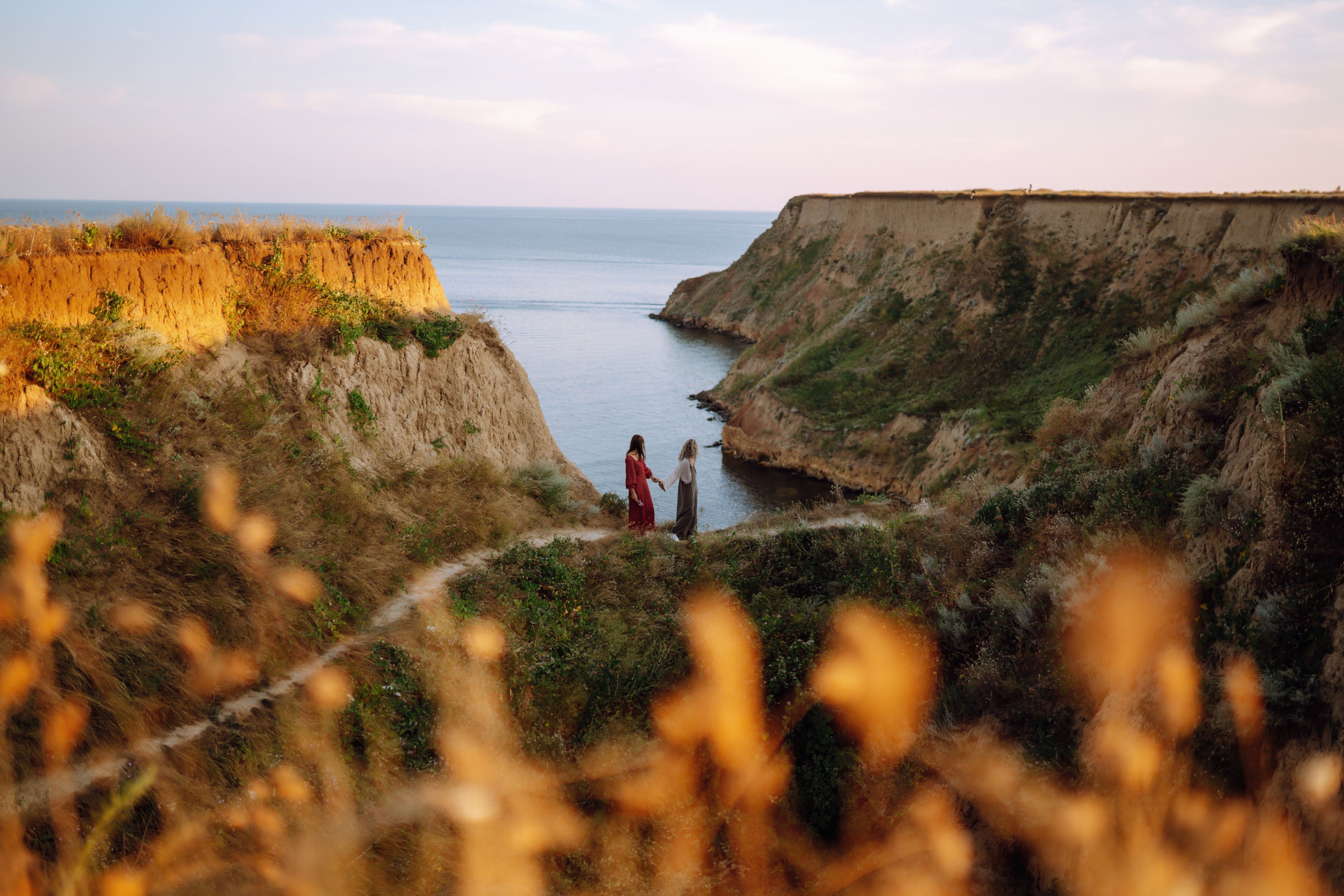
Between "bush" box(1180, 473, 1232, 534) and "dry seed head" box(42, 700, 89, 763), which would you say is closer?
"dry seed head" box(42, 700, 89, 763)

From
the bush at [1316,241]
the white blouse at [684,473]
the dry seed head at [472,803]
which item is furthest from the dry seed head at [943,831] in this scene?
the bush at [1316,241]

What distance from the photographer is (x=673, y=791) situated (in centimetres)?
846

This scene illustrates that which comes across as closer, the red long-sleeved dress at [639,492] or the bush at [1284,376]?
the bush at [1284,376]

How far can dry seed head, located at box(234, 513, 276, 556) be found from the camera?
30.5 ft

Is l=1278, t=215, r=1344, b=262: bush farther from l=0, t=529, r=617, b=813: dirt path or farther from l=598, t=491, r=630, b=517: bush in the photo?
l=0, t=529, r=617, b=813: dirt path

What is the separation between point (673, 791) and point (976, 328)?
3044 cm

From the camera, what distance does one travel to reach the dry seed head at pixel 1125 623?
7.38 meters

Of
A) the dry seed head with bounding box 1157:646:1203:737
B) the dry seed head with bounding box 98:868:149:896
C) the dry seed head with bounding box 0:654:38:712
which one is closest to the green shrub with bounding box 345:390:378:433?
the dry seed head with bounding box 0:654:38:712

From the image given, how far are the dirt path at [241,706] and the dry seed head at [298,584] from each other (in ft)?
2.25

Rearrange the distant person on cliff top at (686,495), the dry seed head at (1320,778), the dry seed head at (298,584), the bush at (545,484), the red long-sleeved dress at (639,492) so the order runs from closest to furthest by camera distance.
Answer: the dry seed head at (1320,778) → the dry seed head at (298,584) → the distant person on cliff top at (686,495) → the red long-sleeved dress at (639,492) → the bush at (545,484)

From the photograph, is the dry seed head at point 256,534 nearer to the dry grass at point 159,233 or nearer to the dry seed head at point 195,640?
the dry seed head at point 195,640

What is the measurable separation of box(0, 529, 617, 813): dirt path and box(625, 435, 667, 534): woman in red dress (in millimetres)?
2685

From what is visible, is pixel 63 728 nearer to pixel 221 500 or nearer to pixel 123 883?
pixel 123 883

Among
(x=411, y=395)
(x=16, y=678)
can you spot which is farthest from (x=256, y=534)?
(x=411, y=395)
